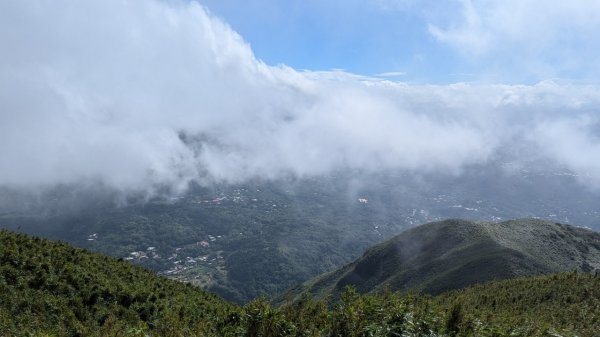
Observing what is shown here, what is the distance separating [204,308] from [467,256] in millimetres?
113000

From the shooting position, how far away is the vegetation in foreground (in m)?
16.0

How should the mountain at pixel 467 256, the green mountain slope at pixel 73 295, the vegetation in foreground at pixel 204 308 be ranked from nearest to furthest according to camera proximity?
the vegetation in foreground at pixel 204 308 < the green mountain slope at pixel 73 295 < the mountain at pixel 467 256

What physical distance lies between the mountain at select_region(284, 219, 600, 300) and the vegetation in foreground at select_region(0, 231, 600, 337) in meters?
60.3

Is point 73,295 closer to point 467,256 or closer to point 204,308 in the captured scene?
point 204,308

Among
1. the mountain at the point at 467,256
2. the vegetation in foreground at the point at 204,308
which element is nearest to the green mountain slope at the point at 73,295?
the vegetation in foreground at the point at 204,308

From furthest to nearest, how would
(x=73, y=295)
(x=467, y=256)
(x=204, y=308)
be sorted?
(x=467, y=256), (x=204, y=308), (x=73, y=295)

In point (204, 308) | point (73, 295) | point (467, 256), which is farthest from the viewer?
point (467, 256)

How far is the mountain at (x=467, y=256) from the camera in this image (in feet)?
377

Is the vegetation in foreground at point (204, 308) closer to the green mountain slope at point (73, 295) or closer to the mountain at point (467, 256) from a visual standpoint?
the green mountain slope at point (73, 295)

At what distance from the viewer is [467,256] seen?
13300 centimetres

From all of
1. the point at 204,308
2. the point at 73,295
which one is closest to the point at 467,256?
the point at 204,308

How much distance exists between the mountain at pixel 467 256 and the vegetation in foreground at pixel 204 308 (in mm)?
60327

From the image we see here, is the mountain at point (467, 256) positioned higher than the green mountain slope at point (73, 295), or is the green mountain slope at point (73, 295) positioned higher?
the mountain at point (467, 256)

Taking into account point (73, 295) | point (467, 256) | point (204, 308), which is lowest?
point (204, 308)
